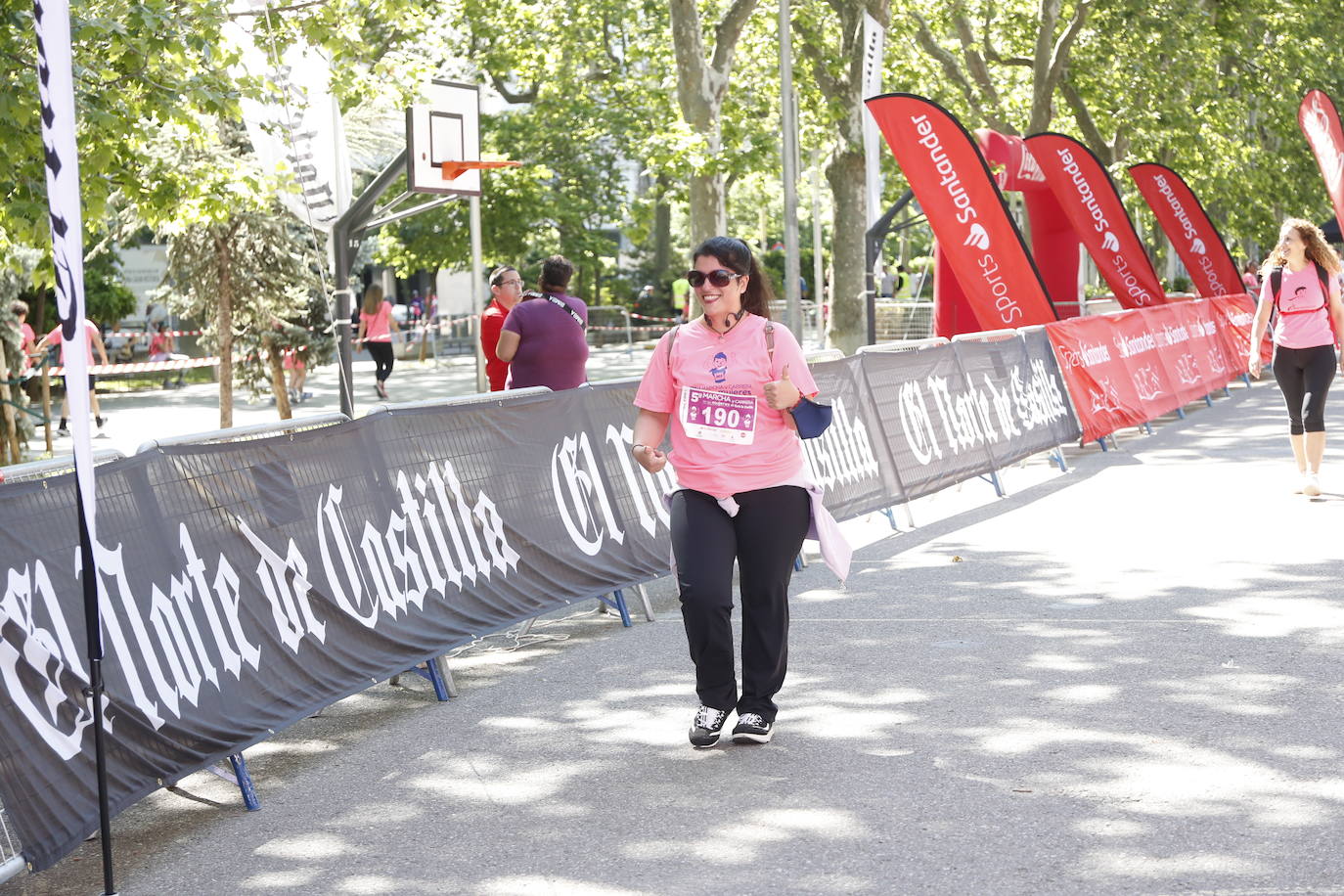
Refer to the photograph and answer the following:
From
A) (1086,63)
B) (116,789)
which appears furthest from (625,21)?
(116,789)

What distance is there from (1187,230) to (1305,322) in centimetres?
1797

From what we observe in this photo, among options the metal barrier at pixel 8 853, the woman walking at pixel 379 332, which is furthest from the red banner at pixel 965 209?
the metal barrier at pixel 8 853

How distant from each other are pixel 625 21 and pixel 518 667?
31.6 metres

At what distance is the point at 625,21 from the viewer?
37719 millimetres

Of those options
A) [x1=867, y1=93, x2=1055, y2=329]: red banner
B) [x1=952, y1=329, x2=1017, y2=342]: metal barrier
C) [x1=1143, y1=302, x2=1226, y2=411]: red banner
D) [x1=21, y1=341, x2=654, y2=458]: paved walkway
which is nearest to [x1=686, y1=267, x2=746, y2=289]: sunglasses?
[x1=952, y1=329, x2=1017, y2=342]: metal barrier

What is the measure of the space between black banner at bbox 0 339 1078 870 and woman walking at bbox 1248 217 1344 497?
5.18 meters

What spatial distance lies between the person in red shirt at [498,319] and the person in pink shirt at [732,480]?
16.0ft

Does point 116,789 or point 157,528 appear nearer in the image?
point 116,789

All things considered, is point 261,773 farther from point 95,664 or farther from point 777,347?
point 777,347

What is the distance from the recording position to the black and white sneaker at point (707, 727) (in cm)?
614

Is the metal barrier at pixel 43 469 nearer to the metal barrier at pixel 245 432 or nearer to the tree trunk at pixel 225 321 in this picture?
the metal barrier at pixel 245 432

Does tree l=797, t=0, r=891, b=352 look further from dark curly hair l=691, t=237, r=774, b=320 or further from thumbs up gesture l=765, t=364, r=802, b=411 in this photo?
thumbs up gesture l=765, t=364, r=802, b=411

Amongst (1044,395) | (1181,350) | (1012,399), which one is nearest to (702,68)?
(1181,350)

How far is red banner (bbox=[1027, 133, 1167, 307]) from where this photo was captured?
22672 mm
